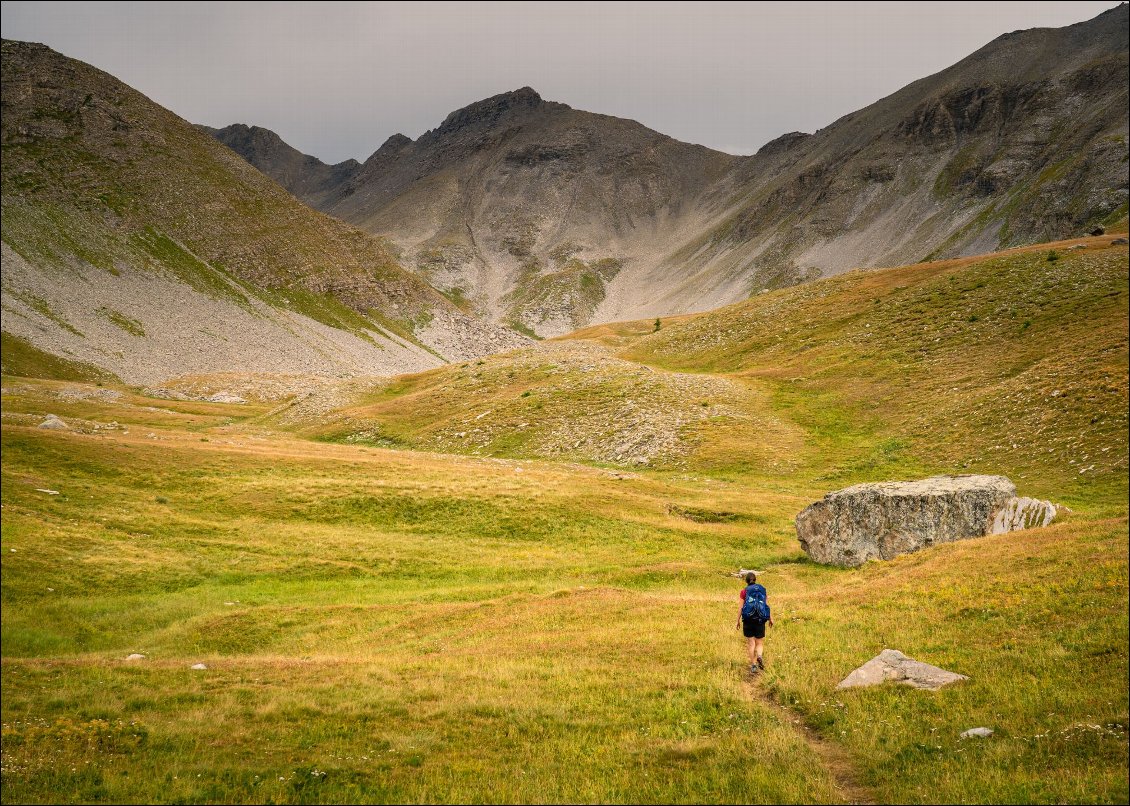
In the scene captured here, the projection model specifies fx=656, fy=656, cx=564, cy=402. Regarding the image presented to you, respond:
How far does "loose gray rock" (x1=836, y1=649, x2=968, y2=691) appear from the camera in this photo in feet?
49.4

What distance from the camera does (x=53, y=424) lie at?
1773 inches

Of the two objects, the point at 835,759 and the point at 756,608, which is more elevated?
the point at 756,608

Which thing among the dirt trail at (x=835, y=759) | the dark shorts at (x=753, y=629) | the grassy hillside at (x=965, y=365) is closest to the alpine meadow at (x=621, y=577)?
the dirt trail at (x=835, y=759)

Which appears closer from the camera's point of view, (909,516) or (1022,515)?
(1022,515)

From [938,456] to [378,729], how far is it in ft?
148

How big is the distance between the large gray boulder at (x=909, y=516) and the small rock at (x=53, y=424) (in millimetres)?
48931

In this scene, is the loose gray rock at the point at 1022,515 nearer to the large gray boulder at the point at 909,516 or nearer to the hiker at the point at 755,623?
the large gray boulder at the point at 909,516

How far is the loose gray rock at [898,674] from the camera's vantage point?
1505 centimetres

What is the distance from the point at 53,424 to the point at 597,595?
133 ft

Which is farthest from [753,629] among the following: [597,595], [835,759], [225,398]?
[225,398]

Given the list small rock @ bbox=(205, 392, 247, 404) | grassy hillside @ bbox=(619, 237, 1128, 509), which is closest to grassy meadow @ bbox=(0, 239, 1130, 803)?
grassy hillside @ bbox=(619, 237, 1128, 509)

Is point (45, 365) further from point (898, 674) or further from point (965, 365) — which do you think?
point (898, 674)

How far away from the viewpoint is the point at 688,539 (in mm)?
41000

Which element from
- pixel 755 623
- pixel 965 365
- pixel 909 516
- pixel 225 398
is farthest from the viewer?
pixel 225 398
